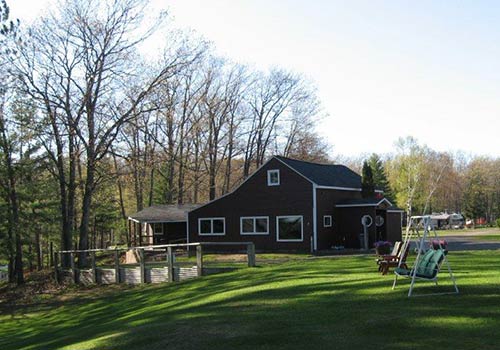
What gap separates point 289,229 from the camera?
33.8 meters

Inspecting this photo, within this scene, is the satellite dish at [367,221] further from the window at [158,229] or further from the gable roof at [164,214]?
the window at [158,229]

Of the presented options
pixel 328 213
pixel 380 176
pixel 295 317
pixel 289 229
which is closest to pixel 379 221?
pixel 328 213

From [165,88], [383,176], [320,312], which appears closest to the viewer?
[320,312]

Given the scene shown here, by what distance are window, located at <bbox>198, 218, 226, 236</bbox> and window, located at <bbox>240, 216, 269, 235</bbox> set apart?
1.44 m

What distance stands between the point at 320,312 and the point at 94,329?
5.45 meters

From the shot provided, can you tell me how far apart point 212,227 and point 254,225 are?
10.6 feet

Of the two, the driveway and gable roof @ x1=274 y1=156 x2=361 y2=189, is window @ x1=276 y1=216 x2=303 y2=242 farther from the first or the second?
the driveway

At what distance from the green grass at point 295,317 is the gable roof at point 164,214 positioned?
84.1 feet

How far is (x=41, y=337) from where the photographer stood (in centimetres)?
1404

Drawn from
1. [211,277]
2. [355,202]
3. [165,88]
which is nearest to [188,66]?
[165,88]

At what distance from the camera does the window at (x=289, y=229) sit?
33375mm

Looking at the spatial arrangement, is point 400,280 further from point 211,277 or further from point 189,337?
point 211,277

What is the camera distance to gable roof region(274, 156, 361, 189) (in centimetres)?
3400

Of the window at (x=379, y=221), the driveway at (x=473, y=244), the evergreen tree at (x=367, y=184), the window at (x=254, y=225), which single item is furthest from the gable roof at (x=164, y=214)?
the driveway at (x=473, y=244)
